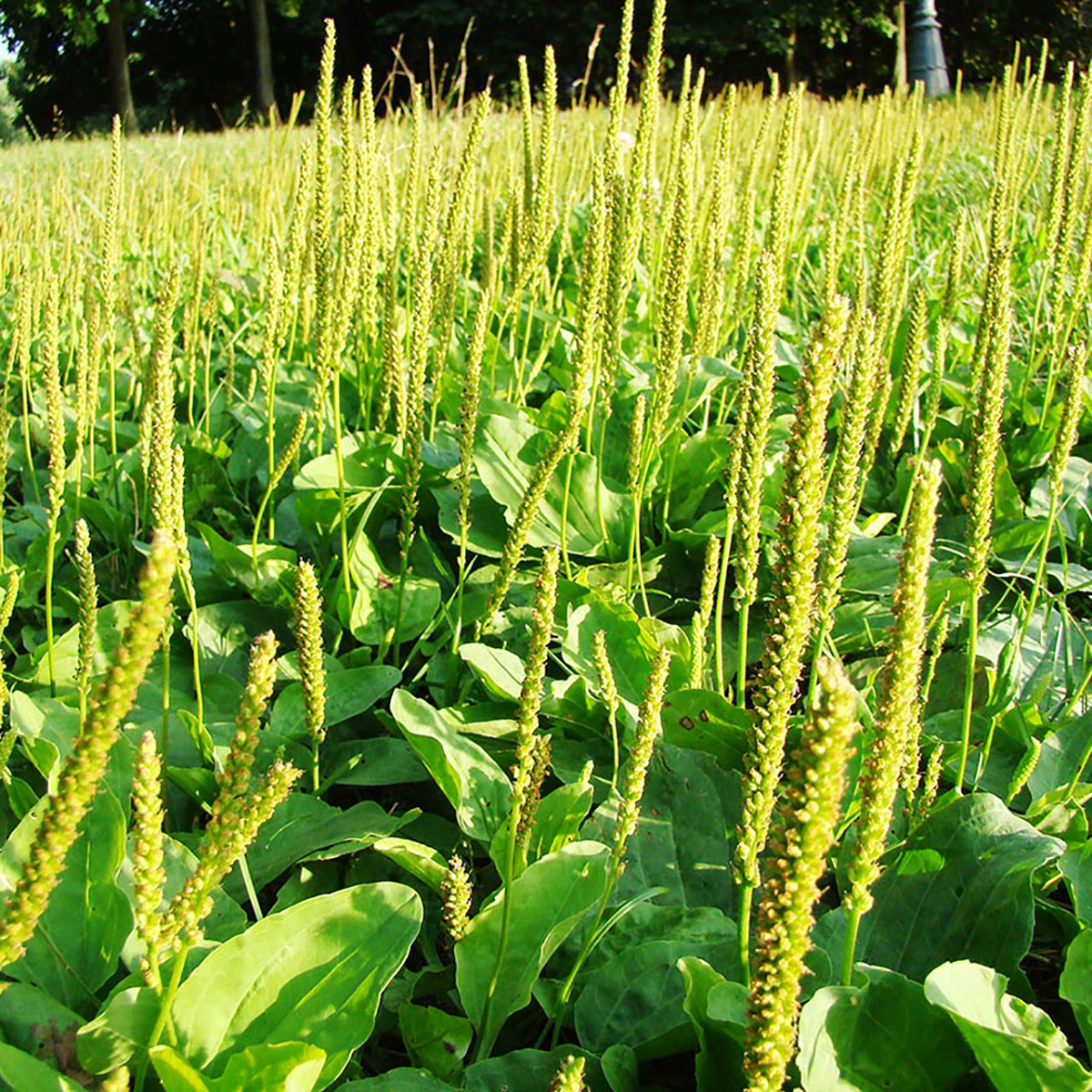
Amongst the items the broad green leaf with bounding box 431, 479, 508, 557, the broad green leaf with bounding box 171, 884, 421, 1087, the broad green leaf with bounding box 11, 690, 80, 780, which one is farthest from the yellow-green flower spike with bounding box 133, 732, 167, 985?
the broad green leaf with bounding box 431, 479, 508, 557

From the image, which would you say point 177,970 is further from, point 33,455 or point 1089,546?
point 33,455

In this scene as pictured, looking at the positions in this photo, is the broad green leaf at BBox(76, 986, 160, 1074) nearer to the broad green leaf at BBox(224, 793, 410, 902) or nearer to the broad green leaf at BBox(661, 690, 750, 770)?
the broad green leaf at BBox(224, 793, 410, 902)

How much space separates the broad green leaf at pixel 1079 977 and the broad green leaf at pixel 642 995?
0.41m

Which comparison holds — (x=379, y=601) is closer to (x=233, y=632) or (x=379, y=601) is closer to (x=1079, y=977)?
(x=233, y=632)

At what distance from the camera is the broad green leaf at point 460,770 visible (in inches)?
64.8

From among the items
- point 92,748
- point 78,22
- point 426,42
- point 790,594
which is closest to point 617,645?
point 790,594

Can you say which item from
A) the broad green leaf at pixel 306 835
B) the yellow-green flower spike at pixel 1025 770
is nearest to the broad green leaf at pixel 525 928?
the broad green leaf at pixel 306 835

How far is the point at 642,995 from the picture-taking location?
1.43m

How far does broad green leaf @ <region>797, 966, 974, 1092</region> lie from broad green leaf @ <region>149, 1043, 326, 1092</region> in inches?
21.1

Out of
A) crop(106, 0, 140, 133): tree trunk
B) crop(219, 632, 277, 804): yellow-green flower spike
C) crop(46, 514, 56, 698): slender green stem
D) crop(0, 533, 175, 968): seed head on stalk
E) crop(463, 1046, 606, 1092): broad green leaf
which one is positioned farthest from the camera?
crop(106, 0, 140, 133): tree trunk

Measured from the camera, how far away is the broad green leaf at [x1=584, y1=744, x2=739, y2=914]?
5.33ft

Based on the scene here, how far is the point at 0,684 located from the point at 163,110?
147ft

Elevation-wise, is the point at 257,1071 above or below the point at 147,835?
below

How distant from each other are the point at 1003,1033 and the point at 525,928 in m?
0.58
